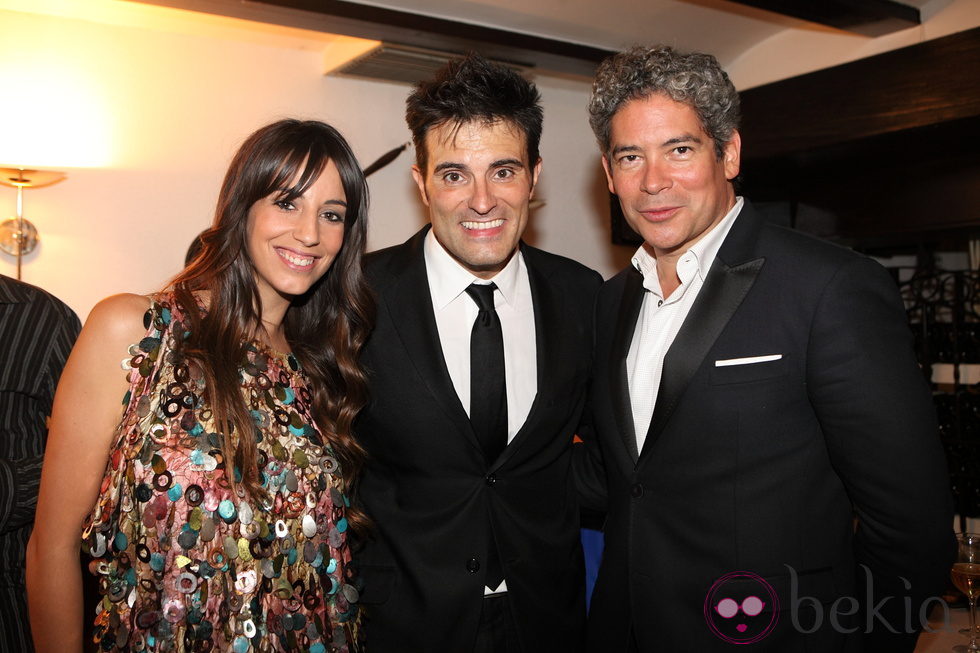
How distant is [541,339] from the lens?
228 centimetres

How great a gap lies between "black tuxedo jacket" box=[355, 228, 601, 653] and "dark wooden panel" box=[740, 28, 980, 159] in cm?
333

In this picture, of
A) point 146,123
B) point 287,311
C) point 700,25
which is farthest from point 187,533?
point 700,25

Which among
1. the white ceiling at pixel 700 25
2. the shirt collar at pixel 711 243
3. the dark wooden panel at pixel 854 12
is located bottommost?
the shirt collar at pixel 711 243

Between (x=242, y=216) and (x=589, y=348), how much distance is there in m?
1.10

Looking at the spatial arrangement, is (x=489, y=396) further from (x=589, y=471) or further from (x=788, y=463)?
(x=788, y=463)

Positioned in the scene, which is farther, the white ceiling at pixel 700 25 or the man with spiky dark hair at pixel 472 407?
the white ceiling at pixel 700 25

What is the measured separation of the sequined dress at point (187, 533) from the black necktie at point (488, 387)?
51cm

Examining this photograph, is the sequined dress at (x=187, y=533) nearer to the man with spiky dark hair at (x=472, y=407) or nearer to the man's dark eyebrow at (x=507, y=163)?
the man with spiky dark hair at (x=472, y=407)

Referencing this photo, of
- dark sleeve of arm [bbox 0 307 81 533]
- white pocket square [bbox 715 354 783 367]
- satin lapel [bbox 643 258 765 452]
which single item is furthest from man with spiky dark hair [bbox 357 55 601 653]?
dark sleeve of arm [bbox 0 307 81 533]

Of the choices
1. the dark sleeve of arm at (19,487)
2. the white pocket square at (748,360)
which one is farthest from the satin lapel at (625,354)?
the dark sleeve of arm at (19,487)

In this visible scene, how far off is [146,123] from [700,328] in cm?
→ 394

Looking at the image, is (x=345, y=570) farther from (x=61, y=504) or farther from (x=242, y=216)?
(x=242, y=216)

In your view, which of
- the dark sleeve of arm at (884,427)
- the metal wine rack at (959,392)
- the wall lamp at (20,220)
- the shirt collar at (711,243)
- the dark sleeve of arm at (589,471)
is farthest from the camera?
the metal wine rack at (959,392)

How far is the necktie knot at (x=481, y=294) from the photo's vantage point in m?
2.24
